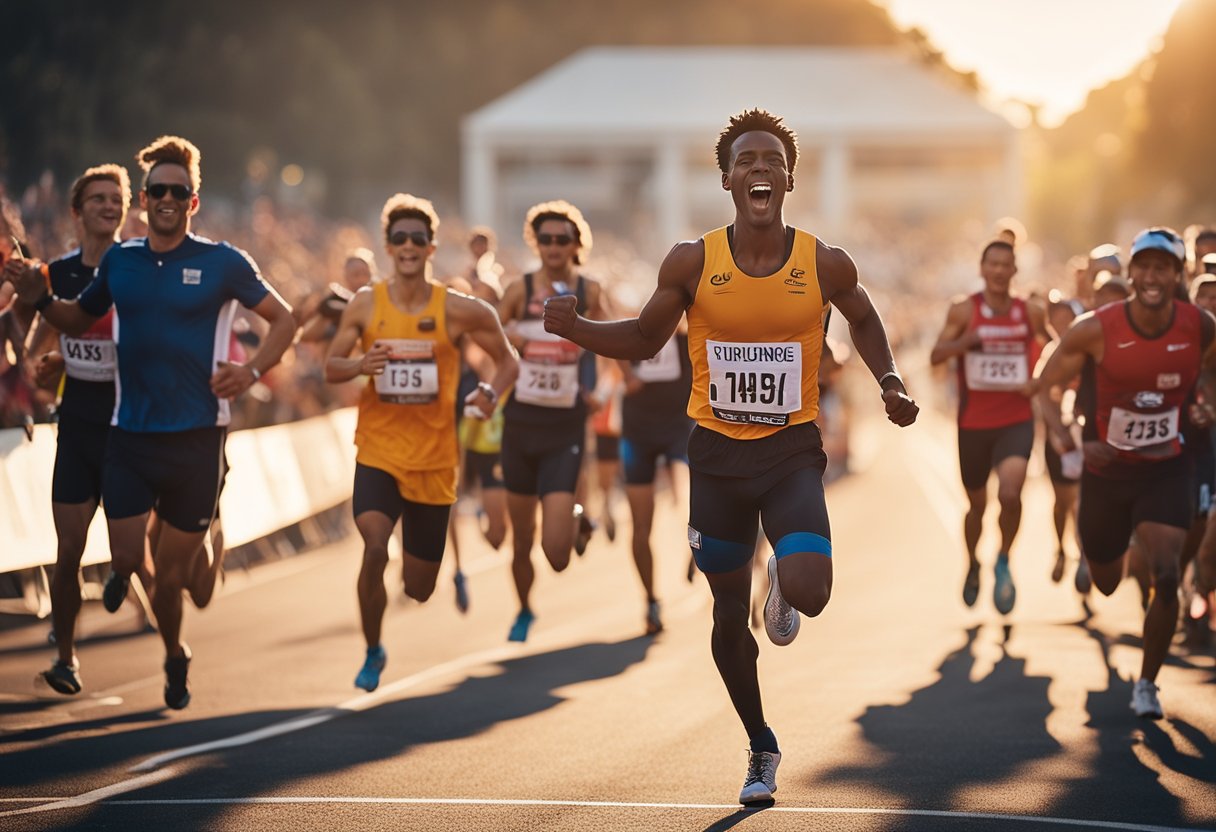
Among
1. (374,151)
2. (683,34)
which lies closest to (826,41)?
(683,34)

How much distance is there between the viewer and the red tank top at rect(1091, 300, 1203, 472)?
32.8 feet

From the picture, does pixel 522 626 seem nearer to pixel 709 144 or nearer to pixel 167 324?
pixel 167 324

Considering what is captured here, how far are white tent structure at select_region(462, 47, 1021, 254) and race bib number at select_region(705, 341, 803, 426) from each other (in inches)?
2623

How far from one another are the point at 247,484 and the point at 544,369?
542 cm

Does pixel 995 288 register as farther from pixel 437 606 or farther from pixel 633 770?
pixel 633 770

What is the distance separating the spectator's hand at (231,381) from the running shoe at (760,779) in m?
3.15

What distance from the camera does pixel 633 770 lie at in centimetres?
838

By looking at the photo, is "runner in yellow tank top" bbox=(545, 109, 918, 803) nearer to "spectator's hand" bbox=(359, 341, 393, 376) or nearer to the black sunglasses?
"spectator's hand" bbox=(359, 341, 393, 376)

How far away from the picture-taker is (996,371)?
13.8 meters

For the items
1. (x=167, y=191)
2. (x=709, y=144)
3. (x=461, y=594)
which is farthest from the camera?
(x=709, y=144)

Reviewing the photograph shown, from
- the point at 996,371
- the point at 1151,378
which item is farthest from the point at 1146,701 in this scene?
the point at 996,371

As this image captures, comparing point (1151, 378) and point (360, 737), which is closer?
point (360, 737)

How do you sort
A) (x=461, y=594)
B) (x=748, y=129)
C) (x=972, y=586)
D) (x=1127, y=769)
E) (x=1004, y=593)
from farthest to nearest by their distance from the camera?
(x=461, y=594) < (x=972, y=586) < (x=1004, y=593) < (x=1127, y=769) < (x=748, y=129)

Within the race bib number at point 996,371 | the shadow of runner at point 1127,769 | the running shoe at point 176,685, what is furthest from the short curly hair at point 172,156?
the race bib number at point 996,371
